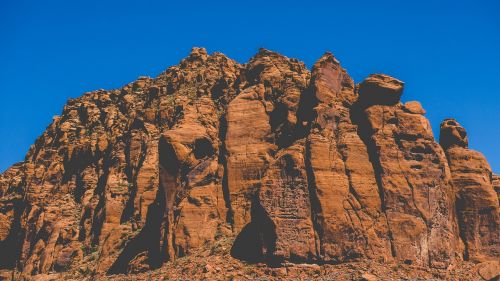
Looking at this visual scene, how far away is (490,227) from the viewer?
263 ft

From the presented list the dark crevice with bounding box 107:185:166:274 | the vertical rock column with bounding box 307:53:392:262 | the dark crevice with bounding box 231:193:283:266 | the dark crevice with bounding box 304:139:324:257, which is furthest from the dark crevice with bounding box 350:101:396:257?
the dark crevice with bounding box 107:185:166:274

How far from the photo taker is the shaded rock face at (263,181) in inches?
2913

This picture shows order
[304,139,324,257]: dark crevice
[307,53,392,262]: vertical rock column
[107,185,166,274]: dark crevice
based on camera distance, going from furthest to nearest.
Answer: [107,185,166,274]: dark crevice < [304,139,324,257]: dark crevice < [307,53,392,262]: vertical rock column

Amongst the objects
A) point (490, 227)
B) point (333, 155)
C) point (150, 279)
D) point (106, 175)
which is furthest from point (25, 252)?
point (490, 227)

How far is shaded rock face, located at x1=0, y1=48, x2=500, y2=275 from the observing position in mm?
74000

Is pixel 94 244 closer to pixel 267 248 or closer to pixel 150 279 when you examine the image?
pixel 150 279

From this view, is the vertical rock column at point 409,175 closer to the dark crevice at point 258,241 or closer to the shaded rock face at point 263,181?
the shaded rock face at point 263,181

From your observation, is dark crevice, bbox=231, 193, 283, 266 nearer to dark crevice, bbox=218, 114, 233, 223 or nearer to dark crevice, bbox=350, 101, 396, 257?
dark crevice, bbox=218, 114, 233, 223

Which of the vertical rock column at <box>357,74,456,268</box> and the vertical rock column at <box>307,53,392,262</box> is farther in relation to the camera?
the vertical rock column at <box>357,74,456,268</box>

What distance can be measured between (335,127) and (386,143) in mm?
5933

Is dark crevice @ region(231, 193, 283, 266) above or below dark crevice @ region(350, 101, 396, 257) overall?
below

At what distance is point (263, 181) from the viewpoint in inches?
2977

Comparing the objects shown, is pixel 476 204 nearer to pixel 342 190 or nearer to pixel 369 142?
pixel 369 142

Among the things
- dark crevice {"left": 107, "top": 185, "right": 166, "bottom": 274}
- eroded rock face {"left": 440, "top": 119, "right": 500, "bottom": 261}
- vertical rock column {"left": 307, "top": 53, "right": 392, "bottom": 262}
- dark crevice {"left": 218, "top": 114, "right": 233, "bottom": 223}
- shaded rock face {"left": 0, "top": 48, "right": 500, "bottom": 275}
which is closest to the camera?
vertical rock column {"left": 307, "top": 53, "right": 392, "bottom": 262}
